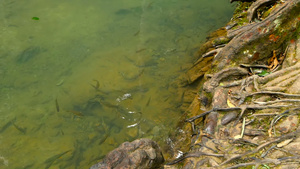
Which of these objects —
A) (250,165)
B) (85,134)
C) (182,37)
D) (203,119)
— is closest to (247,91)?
(203,119)

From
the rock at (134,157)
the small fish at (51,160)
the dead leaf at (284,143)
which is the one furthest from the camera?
the small fish at (51,160)

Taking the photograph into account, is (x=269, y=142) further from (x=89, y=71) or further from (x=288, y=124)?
(x=89, y=71)

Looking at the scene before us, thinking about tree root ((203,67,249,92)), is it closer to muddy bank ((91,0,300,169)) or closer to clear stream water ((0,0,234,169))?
muddy bank ((91,0,300,169))

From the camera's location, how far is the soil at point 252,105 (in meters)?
2.94

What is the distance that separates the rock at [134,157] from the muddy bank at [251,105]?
27 cm

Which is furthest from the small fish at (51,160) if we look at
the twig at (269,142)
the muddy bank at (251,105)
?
the twig at (269,142)

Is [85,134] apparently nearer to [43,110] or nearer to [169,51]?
[43,110]

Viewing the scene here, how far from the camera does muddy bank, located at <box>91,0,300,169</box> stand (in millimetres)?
2943

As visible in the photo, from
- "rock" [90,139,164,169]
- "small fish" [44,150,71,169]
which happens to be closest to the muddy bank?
"rock" [90,139,164,169]

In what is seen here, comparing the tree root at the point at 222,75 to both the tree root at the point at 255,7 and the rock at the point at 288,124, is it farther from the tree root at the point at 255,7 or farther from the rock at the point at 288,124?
the tree root at the point at 255,7

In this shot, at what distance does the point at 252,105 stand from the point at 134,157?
178cm

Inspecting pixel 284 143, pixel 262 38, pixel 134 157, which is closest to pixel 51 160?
pixel 134 157

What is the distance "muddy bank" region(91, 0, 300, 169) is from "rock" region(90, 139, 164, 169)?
0.27 metres

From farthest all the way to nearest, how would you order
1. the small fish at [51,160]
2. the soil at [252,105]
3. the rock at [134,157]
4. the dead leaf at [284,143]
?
the small fish at [51,160]
the rock at [134,157]
the soil at [252,105]
the dead leaf at [284,143]
